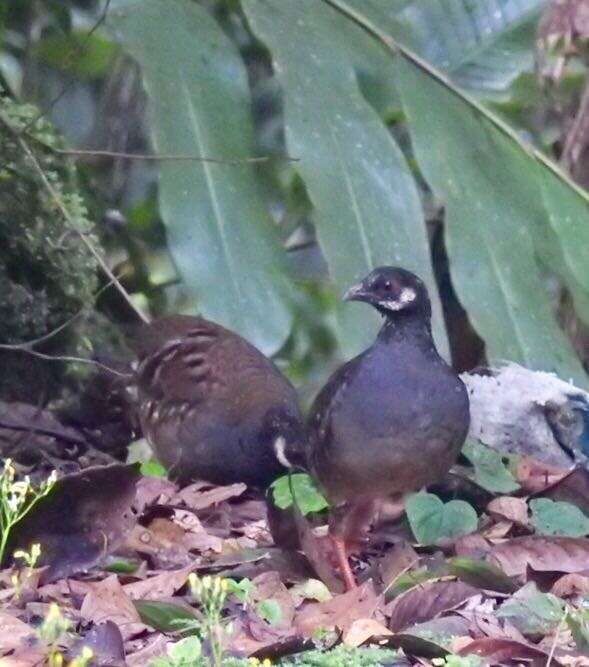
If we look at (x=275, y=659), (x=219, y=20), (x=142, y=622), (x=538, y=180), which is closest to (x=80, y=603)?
(x=142, y=622)

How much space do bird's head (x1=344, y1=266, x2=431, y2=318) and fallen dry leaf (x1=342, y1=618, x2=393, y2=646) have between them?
1.29 meters

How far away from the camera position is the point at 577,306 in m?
5.37

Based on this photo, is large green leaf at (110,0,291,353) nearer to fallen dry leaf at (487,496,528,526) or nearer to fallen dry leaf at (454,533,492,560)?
fallen dry leaf at (487,496,528,526)

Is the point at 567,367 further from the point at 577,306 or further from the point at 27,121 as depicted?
the point at 27,121

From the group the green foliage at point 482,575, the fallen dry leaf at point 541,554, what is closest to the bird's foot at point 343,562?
the green foliage at point 482,575

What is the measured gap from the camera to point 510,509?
179 inches

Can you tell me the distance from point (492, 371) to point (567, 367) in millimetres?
245

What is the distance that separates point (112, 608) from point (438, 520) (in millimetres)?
1089

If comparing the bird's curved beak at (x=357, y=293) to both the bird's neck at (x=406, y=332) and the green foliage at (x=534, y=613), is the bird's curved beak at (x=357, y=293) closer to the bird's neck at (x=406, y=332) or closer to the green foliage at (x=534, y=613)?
the bird's neck at (x=406, y=332)

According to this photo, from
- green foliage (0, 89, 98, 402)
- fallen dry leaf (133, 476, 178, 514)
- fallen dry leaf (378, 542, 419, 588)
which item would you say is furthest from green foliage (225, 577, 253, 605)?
green foliage (0, 89, 98, 402)

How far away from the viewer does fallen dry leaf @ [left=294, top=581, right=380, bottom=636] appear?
140 inches

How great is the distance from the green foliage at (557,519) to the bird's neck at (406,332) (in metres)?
0.54

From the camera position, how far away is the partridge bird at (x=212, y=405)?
5.39 metres

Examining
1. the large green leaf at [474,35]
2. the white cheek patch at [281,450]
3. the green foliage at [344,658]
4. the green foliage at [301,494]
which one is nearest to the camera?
the green foliage at [344,658]
